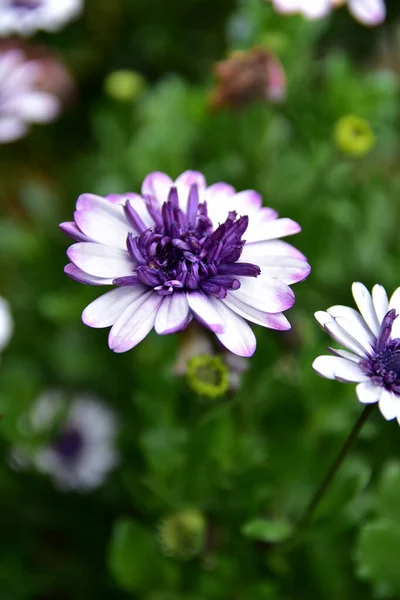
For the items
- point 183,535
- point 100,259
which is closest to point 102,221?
point 100,259

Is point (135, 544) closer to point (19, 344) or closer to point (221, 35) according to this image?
point (19, 344)

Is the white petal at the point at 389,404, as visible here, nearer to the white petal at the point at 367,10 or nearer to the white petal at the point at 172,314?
the white petal at the point at 172,314

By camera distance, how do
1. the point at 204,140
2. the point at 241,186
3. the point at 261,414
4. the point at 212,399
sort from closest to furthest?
the point at 212,399, the point at 261,414, the point at 241,186, the point at 204,140

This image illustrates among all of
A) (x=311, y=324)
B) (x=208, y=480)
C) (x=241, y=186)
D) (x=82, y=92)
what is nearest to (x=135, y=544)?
(x=208, y=480)

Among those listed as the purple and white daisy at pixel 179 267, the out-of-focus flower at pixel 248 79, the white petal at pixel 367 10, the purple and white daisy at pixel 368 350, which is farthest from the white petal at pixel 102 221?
the white petal at pixel 367 10

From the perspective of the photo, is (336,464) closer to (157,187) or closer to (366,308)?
(366,308)

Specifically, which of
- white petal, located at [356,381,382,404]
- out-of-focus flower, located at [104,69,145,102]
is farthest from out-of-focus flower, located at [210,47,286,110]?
white petal, located at [356,381,382,404]
